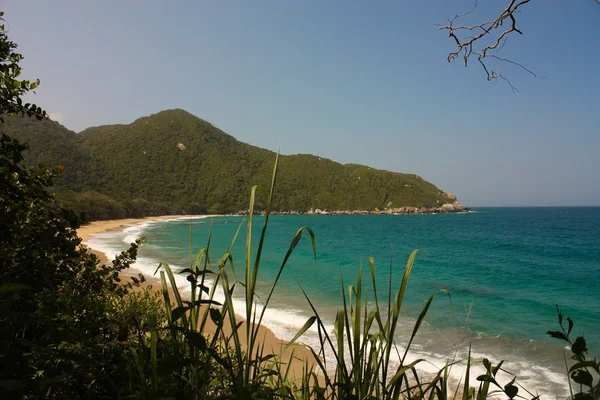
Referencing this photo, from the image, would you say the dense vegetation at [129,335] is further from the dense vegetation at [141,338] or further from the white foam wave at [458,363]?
the white foam wave at [458,363]

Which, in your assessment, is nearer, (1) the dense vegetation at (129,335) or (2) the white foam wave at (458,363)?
(1) the dense vegetation at (129,335)

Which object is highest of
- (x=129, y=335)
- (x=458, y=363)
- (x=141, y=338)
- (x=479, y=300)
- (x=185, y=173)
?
(x=185, y=173)

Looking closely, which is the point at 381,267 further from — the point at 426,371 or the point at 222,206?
the point at 222,206

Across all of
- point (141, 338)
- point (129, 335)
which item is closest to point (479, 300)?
point (129, 335)

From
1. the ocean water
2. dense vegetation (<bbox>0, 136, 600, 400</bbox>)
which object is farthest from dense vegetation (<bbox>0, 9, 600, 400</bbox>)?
the ocean water

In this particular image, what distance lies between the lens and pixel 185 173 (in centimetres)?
9156

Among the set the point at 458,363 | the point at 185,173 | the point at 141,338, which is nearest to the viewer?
the point at 141,338

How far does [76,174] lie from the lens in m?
65.4

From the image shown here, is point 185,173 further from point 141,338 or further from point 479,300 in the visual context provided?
point 141,338

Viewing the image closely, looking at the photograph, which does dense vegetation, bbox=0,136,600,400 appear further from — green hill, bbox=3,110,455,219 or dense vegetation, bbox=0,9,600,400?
green hill, bbox=3,110,455,219

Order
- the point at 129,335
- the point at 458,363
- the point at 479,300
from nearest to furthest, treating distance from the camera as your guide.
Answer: the point at 129,335 < the point at 458,363 < the point at 479,300

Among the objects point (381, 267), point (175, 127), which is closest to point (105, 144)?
point (175, 127)

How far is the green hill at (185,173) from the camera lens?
64.3 m

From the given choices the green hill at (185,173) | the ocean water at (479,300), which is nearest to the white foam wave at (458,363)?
the ocean water at (479,300)
